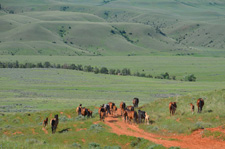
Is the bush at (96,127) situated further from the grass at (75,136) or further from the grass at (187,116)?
the grass at (187,116)

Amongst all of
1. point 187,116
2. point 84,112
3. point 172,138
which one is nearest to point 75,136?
point 172,138

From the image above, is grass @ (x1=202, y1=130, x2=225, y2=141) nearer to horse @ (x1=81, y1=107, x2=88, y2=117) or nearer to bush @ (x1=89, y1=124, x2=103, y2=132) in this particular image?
bush @ (x1=89, y1=124, x2=103, y2=132)

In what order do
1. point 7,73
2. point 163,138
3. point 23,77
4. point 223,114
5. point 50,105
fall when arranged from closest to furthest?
1. point 163,138
2. point 223,114
3. point 50,105
4. point 23,77
5. point 7,73

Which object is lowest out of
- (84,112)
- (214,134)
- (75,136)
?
(75,136)

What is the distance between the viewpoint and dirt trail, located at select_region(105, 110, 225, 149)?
798 inches

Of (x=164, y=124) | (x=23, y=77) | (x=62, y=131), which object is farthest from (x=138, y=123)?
(x=23, y=77)

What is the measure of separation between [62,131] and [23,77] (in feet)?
238

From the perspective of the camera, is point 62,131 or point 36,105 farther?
point 36,105

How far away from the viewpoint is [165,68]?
14600 centimetres

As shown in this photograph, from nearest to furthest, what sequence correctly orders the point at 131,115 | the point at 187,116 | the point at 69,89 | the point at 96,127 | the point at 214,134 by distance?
the point at 214,134 → the point at 96,127 → the point at 187,116 → the point at 131,115 → the point at 69,89

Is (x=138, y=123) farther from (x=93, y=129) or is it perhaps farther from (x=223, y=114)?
(x=223, y=114)

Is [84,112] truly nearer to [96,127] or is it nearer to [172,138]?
[96,127]

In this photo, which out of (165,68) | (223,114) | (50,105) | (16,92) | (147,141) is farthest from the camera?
(165,68)

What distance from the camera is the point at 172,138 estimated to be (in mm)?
22625
